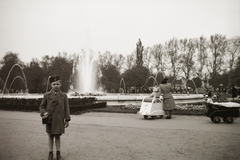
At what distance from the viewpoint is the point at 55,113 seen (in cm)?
522

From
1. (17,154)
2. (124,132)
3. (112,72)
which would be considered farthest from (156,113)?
(112,72)

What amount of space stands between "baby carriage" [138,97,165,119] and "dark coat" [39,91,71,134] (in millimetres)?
6870

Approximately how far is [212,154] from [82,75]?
29733mm

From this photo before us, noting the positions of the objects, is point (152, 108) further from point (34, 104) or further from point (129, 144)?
point (34, 104)

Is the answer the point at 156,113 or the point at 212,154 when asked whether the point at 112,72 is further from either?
the point at 212,154

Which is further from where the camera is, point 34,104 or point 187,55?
point 187,55

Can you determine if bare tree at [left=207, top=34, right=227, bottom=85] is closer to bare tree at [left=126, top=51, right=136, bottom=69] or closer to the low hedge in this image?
bare tree at [left=126, top=51, right=136, bottom=69]

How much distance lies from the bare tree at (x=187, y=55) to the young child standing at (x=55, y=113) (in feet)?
164

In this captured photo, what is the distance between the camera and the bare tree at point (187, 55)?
52.8m

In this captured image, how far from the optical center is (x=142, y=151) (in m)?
5.69

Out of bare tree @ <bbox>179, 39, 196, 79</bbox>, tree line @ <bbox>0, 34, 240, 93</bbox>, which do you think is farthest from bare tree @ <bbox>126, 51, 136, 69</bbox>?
bare tree @ <bbox>179, 39, 196, 79</bbox>

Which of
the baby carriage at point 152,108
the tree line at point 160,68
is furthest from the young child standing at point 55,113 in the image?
the tree line at point 160,68

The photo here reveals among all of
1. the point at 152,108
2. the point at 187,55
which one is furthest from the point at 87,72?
the point at 187,55

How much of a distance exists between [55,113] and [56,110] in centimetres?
7
